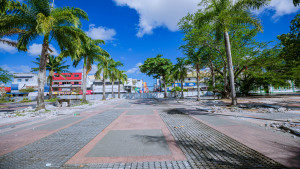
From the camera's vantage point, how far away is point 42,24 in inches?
351

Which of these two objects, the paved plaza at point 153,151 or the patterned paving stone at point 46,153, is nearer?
the paved plaza at point 153,151

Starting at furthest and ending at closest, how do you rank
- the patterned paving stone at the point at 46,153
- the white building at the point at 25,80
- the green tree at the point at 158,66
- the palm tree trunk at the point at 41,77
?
the white building at the point at 25,80, the green tree at the point at 158,66, the palm tree trunk at the point at 41,77, the patterned paving stone at the point at 46,153

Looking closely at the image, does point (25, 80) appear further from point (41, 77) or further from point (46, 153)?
point (46, 153)

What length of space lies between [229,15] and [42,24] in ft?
49.6

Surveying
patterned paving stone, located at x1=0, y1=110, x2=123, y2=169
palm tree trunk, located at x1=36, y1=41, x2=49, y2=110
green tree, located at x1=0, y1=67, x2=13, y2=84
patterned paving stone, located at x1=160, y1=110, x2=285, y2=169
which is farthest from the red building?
patterned paving stone, located at x1=160, y1=110, x2=285, y2=169

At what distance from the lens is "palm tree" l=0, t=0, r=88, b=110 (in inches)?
365

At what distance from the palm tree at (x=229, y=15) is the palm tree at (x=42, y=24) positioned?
40.5 feet

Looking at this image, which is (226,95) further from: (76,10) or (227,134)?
(76,10)

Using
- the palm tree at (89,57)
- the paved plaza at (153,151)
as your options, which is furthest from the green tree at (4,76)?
the paved plaza at (153,151)

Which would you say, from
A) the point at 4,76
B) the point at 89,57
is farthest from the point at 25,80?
the point at 89,57

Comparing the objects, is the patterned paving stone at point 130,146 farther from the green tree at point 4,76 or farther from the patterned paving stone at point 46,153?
the green tree at point 4,76

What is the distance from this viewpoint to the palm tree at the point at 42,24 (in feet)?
30.5

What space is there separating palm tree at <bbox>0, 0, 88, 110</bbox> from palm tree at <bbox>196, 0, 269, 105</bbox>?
12.4 meters

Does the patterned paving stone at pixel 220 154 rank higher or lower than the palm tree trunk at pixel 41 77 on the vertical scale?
lower
